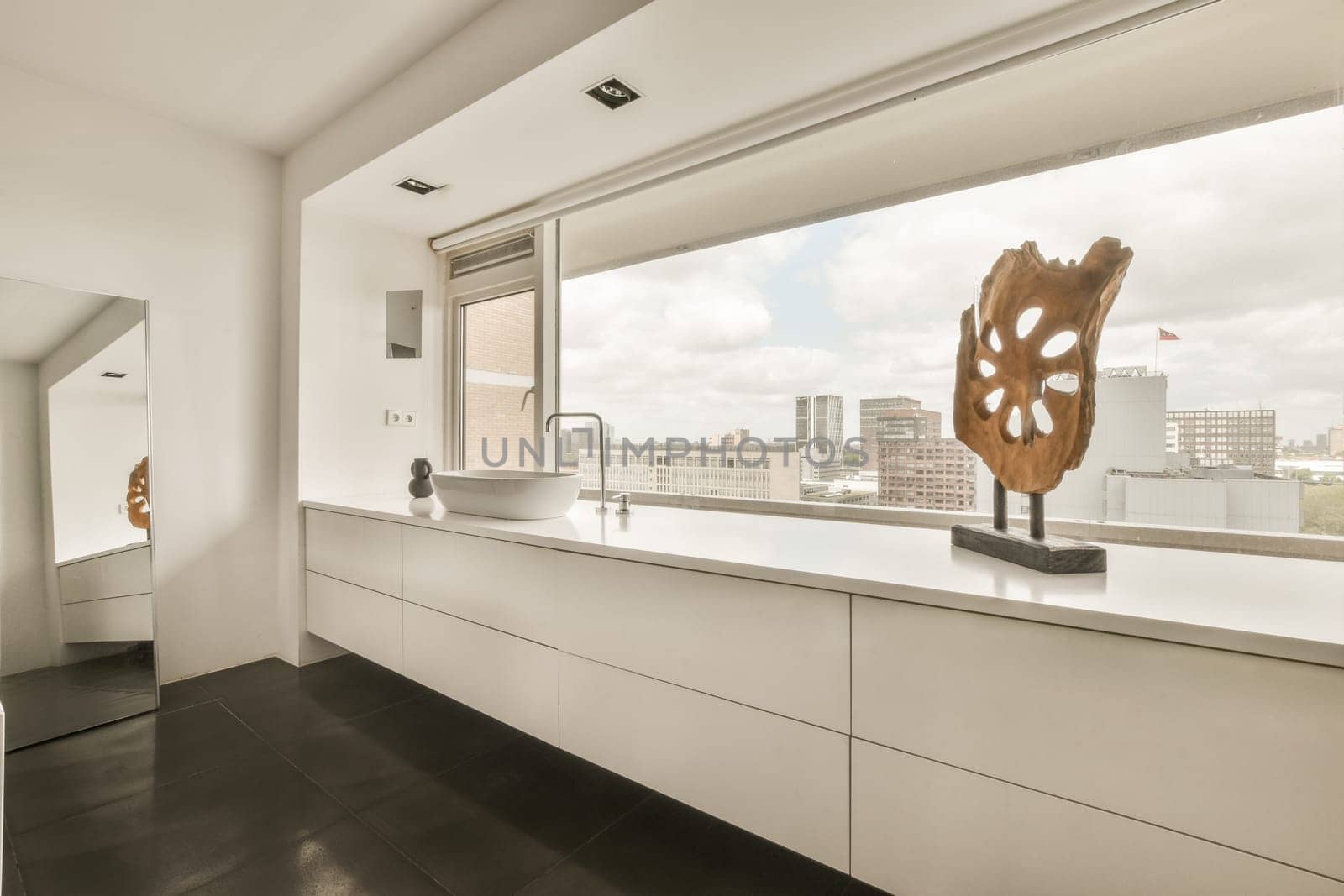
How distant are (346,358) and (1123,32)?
10.2 ft

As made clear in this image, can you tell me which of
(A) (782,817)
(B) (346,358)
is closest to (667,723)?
(A) (782,817)

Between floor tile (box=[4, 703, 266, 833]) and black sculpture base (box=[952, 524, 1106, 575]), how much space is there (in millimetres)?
2402

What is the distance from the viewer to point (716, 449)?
96.4 inches

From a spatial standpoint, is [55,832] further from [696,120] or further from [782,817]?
[696,120]

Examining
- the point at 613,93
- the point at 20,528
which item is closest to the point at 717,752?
the point at 613,93

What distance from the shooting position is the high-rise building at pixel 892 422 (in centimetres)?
193

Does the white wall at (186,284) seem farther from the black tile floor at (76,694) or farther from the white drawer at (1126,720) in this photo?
the white drawer at (1126,720)

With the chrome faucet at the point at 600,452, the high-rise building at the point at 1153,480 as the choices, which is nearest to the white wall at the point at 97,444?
the chrome faucet at the point at 600,452

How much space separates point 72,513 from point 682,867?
8.24 feet

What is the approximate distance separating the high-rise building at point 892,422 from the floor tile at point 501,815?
1325 mm

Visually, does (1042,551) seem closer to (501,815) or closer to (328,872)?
(501,815)

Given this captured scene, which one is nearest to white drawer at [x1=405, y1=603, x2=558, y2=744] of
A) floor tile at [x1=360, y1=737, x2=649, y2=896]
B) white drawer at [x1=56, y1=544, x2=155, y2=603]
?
floor tile at [x1=360, y1=737, x2=649, y2=896]

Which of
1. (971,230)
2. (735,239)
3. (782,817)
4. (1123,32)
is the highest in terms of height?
(1123,32)

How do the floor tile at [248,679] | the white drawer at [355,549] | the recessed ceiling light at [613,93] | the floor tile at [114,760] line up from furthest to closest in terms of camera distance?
the floor tile at [248,679]
the white drawer at [355,549]
the recessed ceiling light at [613,93]
the floor tile at [114,760]
